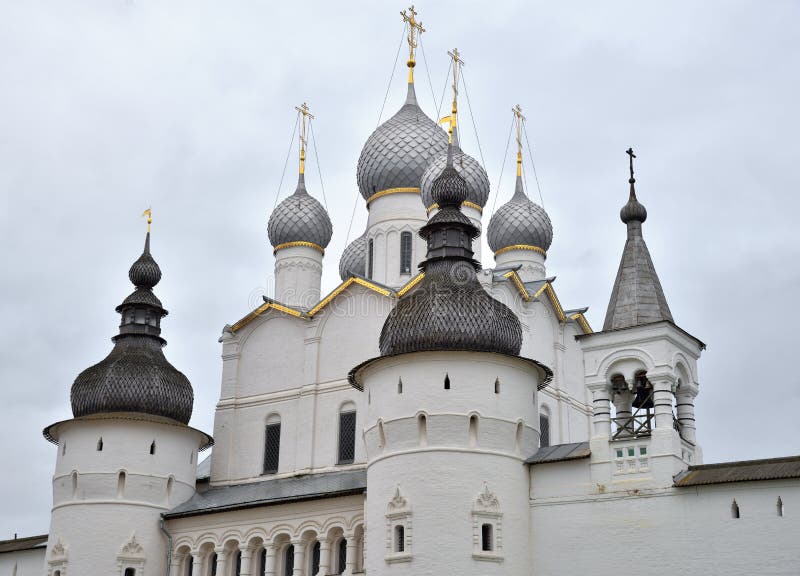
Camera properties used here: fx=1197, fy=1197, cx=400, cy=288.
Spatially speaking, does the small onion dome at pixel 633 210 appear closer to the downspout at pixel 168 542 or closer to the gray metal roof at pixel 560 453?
the gray metal roof at pixel 560 453

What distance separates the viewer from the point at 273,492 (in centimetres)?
2061

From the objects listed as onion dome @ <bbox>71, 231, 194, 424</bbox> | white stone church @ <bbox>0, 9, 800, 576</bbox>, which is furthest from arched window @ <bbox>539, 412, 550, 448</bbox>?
onion dome @ <bbox>71, 231, 194, 424</bbox>

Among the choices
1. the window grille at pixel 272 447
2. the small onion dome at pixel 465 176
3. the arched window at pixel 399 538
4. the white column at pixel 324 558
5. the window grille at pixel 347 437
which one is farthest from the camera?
the small onion dome at pixel 465 176

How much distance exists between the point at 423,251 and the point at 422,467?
6995 millimetres

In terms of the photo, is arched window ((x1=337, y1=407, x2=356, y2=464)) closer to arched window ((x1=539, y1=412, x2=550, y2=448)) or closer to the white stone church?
the white stone church

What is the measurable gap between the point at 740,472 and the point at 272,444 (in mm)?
9399

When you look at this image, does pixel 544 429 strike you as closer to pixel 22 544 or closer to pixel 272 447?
pixel 272 447

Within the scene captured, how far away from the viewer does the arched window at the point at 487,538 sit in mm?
16516

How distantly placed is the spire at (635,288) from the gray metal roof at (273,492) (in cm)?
485

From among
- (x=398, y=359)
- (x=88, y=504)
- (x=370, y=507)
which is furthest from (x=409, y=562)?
(x=88, y=504)

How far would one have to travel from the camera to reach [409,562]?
644 inches

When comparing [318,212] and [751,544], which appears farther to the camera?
→ [318,212]

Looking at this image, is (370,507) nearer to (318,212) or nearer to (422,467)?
(422,467)

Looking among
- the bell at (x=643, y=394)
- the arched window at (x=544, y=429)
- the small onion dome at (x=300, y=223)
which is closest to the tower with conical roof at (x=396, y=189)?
the small onion dome at (x=300, y=223)
